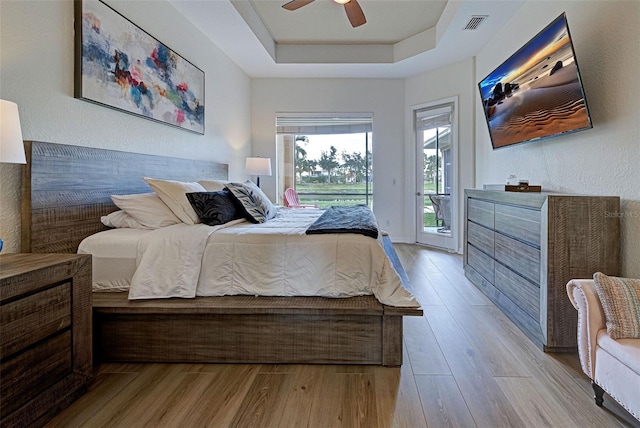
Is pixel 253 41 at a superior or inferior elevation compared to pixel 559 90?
superior

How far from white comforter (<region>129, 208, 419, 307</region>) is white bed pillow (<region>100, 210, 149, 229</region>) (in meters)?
0.33

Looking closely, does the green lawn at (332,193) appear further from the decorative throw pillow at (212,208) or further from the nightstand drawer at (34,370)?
the nightstand drawer at (34,370)

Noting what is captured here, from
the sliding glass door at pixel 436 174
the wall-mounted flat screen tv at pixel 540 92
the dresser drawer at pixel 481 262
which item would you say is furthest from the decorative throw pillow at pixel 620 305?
the sliding glass door at pixel 436 174

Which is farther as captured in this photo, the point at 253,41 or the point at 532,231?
the point at 253,41

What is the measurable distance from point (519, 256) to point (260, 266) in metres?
1.82

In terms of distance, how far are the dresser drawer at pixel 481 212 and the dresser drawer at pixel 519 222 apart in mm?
134

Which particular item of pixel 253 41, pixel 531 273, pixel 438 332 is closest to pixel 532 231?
pixel 531 273

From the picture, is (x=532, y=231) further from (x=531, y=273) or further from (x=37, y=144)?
(x=37, y=144)

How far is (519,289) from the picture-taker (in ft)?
8.27

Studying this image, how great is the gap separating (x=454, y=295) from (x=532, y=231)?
3.62 feet

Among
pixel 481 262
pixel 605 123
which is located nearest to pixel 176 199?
pixel 481 262

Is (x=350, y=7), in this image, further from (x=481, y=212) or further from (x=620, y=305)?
(x=620, y=305)

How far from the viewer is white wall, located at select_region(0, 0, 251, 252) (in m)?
Answer: 1.84

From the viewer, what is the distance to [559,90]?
8.20ft
